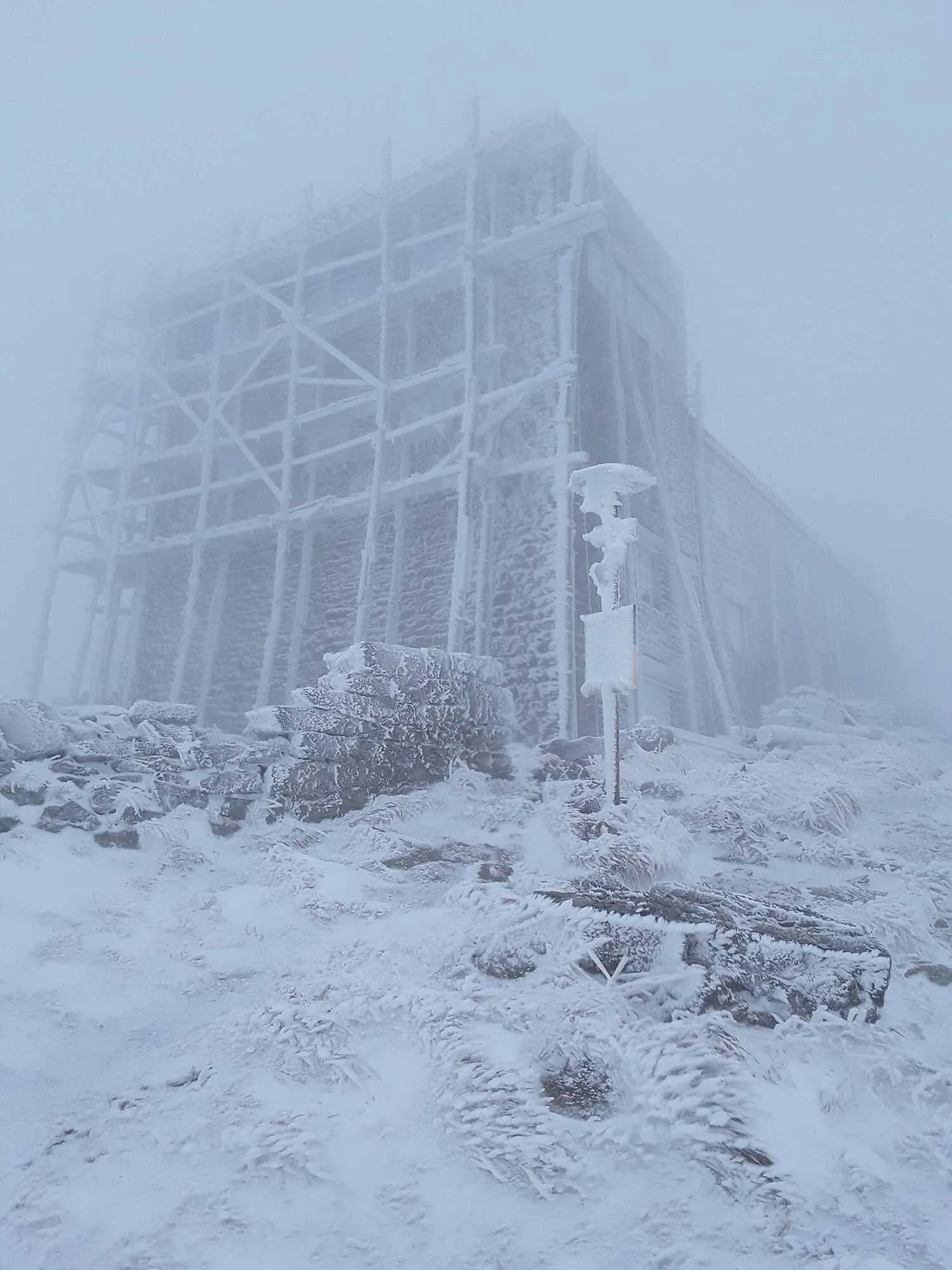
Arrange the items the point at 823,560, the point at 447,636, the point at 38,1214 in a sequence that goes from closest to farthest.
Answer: the point at 38,1214, the point at 447,636, the point at 823,560

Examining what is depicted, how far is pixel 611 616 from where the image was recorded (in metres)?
6.47

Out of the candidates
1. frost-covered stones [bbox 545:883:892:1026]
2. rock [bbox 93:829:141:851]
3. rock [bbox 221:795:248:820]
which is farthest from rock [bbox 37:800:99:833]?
frost-covered stones [bbox 545:883:892:1026]

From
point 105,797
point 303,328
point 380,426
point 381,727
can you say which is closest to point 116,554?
point 303,328

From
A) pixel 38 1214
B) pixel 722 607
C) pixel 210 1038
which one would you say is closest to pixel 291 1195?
pixel 38 1214

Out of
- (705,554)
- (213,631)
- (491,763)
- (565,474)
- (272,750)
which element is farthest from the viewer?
(705,554)

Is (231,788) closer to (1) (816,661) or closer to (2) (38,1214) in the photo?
(2) (38,1214)

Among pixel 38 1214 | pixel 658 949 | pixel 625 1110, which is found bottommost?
pixel 38 1214

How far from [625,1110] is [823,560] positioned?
24247 mm

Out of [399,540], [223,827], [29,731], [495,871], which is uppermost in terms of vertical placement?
[399,540]

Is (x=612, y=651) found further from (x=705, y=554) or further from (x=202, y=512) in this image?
(x=202, y=512)

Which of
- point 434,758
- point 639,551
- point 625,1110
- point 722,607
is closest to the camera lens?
point 625,1110

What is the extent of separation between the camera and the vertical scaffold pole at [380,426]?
41.2 ft

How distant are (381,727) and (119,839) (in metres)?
2.34

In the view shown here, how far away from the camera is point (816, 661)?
21734 millimetres
